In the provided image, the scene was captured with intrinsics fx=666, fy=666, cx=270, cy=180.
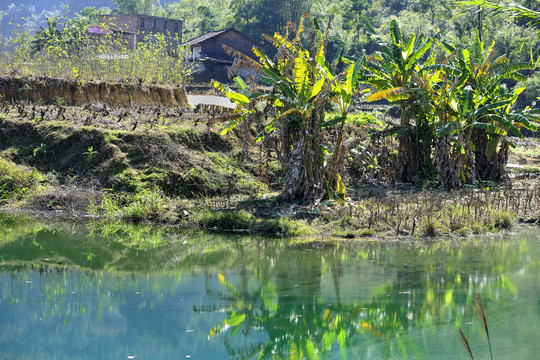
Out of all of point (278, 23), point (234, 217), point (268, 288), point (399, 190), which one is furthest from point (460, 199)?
point (278, 23)

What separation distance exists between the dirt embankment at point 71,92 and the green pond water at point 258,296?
266 inches

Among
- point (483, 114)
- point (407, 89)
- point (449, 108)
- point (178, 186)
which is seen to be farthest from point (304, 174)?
point (483, 114)

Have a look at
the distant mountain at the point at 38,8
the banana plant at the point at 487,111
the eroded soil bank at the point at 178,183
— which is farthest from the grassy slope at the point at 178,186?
the distant mountain at the point at 38,8

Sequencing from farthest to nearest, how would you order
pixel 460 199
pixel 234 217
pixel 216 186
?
pixel 216 186
pixel 460 199
pixel 234 217

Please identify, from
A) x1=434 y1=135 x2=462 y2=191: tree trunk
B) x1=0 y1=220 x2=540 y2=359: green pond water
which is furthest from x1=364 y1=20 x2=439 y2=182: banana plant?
x1=0 y1=220 x2=540 y2=359: green pond water

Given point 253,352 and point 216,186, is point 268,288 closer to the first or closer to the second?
point 253,352

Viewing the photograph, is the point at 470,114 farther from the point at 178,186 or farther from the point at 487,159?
the point at 178,186

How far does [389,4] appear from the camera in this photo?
64375 millimetres

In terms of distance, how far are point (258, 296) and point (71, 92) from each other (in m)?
11.5

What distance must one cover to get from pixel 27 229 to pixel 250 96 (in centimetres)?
467

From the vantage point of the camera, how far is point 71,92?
17672mm

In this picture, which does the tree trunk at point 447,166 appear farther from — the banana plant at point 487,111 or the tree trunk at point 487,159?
the tree trunk at point 487,159

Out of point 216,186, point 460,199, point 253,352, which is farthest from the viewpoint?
point 216,186

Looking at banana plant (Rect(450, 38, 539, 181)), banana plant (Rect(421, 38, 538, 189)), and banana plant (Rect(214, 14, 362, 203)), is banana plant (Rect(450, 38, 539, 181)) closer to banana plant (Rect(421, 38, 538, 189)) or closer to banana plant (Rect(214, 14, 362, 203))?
banana plant (Rect(421, 38, 538, 189))
